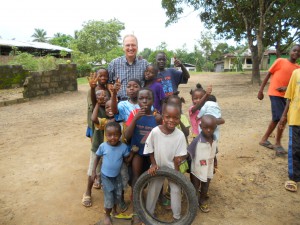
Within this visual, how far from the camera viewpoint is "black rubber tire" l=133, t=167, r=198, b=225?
2381mm

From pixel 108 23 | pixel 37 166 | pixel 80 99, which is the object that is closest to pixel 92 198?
pixel 37 166

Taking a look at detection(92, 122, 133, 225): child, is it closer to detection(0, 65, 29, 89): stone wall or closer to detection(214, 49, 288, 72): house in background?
→ detection(0, 65, 29, 89): stone wall

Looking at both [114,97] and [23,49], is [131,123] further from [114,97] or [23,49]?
[23,49]

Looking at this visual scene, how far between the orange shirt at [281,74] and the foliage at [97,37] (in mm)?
27914

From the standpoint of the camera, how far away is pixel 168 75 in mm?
3648

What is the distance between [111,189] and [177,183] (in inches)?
27.8

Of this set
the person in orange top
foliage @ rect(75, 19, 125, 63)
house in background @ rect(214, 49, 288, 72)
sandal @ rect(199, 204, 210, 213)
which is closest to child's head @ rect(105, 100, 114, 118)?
sandal @ rect(199, 204, 210, 213)

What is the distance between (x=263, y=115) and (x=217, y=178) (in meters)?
4.08

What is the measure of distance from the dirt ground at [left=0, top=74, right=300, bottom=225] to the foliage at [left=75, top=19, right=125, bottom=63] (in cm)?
2585

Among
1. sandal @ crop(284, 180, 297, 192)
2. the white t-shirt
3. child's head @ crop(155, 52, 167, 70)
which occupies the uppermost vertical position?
child's head @ crop(155, 52, 167, 70)

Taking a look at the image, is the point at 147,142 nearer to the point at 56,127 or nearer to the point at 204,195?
the point at 204,195

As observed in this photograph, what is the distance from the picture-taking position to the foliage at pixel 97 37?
3075cm

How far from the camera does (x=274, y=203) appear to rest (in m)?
2.98

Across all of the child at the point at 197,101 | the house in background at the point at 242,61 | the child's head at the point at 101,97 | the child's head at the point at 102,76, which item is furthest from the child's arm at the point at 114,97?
the house in background at the point at 242,61
